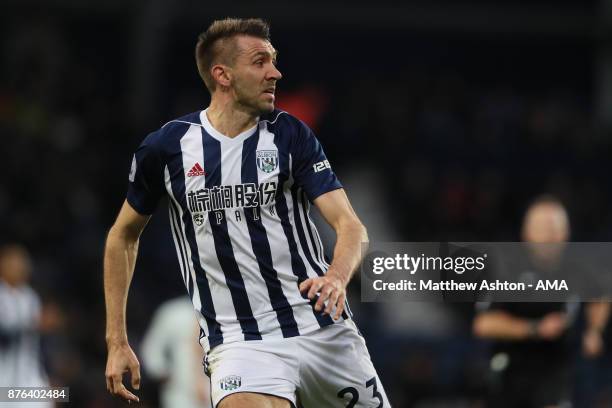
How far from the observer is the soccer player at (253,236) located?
4.59m

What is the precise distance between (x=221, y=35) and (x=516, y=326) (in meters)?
3.01

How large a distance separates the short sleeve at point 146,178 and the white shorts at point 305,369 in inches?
27.3

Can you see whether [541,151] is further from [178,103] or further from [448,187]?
[178,103]

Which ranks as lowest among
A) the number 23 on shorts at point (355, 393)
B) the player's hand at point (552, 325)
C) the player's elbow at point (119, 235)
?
the number 23 on shorts at point (355, 393)


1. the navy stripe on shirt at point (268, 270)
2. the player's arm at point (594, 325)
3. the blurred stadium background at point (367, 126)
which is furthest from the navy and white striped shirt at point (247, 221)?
the blurred stadium background at point (367, 126)

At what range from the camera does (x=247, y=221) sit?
463 centimetres

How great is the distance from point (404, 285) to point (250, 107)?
3.94ft

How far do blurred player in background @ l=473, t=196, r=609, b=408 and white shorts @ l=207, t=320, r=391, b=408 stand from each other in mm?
2260

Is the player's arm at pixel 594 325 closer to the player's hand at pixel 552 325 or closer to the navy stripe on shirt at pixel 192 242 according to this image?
the player's hand at pixel 552 325

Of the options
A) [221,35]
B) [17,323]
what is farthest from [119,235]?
[17,323]

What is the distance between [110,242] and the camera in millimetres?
4867

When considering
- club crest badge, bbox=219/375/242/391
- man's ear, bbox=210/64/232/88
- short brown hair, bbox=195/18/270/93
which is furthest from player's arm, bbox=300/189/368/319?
short brown hair, bbox=195/18/270/93

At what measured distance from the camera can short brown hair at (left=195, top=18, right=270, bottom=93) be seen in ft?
15.7

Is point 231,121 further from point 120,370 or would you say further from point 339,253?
point 120,370
